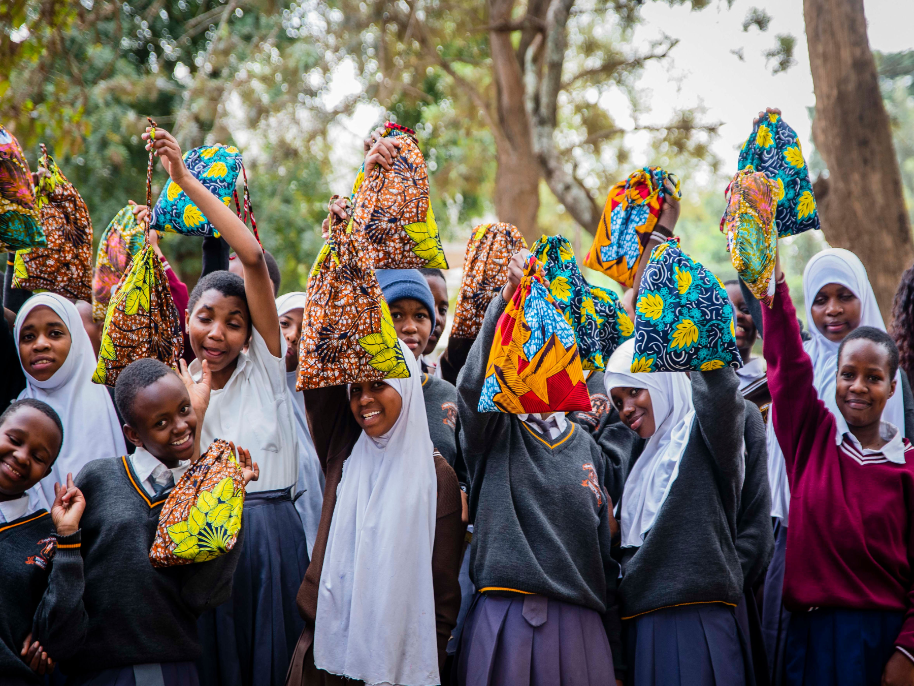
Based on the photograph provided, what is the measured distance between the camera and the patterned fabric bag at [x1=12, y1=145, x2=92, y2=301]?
3.40 metres

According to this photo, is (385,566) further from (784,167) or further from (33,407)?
(784,167)

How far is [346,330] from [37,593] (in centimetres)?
122

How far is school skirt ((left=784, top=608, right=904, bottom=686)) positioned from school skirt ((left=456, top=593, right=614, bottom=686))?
70 cm

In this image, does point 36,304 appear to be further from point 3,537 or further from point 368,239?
→ point 368,239

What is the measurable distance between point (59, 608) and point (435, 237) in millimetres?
1704

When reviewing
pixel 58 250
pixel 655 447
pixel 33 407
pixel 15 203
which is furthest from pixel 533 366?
pixel 58 250

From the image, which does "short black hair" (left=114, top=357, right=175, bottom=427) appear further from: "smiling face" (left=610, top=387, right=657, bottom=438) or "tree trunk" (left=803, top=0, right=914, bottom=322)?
"tree trunk" (left=803, top=0, right=914, bottom=322)

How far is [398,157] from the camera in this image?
9.68 feet

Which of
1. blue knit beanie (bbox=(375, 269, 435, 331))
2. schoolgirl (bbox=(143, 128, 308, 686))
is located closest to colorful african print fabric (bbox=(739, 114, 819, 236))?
blue knit beanie (bbox=(375, 269, 435, 331))

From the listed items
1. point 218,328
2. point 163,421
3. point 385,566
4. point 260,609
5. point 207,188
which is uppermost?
point 207,188

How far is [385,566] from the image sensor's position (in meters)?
2.58

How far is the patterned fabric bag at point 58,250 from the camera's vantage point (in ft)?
11.2

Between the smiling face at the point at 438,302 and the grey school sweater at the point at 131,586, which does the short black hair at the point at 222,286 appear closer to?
the grey school sweater at the point at 131,586

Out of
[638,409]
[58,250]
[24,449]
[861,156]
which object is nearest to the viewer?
[24,449]
